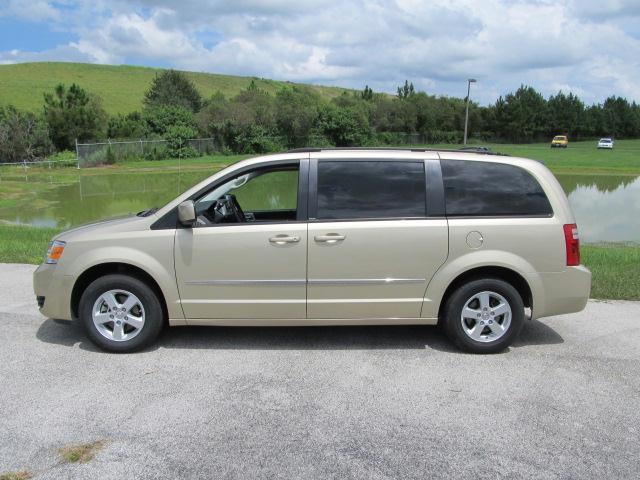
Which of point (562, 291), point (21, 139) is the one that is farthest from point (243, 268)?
point (21, 139)

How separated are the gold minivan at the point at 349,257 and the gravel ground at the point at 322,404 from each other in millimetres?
370

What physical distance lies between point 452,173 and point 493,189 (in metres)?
0.40

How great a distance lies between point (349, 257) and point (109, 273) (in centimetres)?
224

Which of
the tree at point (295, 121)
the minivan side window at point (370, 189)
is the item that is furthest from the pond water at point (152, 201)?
the tree at point (295, 121)

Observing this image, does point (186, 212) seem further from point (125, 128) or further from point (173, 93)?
point (173, 93)

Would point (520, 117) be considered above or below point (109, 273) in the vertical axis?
above

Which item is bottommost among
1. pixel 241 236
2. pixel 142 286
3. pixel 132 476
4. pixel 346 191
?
pixel 132 476

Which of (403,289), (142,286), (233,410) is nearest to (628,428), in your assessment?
(403,289)

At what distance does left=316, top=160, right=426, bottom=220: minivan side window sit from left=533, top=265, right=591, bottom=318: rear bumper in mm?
1323

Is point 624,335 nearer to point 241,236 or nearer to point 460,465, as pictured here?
point 460,465

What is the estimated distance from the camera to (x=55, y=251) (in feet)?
16.9

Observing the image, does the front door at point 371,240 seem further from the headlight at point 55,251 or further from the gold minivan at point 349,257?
the headlight at point 55,251

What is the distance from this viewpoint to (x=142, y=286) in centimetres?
506

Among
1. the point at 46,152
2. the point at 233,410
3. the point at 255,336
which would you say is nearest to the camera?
the point at 233,410
